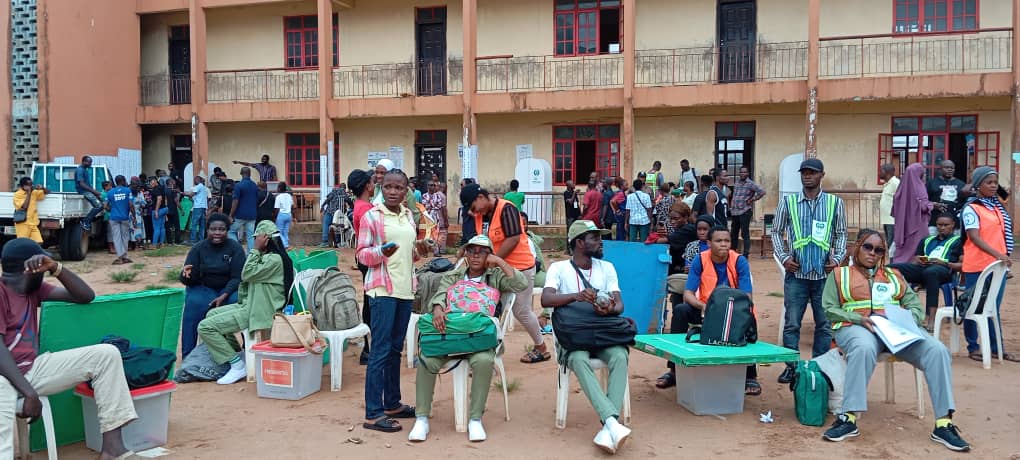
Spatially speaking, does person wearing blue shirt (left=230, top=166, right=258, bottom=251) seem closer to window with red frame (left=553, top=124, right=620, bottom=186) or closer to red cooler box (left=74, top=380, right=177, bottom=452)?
window with red frame (left=553, top=124, right=620, bottom=186)

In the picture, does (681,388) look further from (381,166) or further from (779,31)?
(779,31)

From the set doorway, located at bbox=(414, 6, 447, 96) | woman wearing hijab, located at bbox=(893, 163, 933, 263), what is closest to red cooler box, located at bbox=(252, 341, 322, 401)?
woman wearing hijab, located at bbox=(893, 163, 933, 263)

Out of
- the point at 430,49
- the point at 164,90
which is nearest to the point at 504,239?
the point at 430,49

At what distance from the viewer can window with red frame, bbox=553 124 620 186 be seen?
19.6m

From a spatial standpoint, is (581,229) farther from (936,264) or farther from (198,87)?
(198,87)

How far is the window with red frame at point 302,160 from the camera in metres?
22.0

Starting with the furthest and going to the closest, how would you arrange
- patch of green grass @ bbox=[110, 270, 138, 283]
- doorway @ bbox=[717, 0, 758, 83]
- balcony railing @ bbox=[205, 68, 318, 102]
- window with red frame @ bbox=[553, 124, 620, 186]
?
balcony railing @ bbox=[205, 68, 318, 102], window with red frame @ bbox=[553, 124, 620, 186], doorway @ bbox=[717, 0, 758, 83], patch of green grass @ bbox=[110, 270, 138, 283]

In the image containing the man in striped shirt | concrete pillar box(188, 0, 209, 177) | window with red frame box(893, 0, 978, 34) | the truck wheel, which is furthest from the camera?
concrete pillar box(188, 0, 209, 177)

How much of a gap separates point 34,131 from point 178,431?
16.7 meters

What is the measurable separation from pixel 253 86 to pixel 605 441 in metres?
18.8

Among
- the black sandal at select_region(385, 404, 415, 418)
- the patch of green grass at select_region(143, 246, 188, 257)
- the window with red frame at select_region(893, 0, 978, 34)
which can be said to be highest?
the window with red frame at select_region(893, 0, 978, 34)

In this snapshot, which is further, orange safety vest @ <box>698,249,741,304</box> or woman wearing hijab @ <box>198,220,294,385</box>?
woman wearing hijab @ <box>198,220,294,385</box>

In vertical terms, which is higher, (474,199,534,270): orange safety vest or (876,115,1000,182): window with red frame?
(876,115,1000,182): window with red frame

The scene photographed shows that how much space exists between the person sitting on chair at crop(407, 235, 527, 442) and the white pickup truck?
1178 cm
